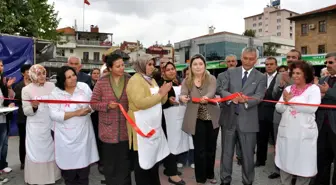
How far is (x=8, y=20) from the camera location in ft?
47.0

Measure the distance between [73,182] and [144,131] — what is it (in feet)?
4.26

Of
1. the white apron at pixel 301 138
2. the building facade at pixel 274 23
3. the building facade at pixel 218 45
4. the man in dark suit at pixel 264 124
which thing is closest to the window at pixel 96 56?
the building facade at pixel 218 45

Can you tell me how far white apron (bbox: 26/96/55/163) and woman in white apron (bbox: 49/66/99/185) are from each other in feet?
1.50

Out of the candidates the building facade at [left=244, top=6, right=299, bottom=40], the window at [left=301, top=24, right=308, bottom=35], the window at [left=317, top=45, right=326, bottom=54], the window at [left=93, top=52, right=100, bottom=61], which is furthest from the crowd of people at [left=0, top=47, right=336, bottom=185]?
the building facade at [left=244, top=6, right=299, bottom=40]

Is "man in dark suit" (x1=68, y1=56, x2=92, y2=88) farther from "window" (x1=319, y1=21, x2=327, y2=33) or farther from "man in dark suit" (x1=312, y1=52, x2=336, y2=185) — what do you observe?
"window" (x1=319, y1=21, x2=327, y2=33)

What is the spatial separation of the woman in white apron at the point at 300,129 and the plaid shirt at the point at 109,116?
205 centimetres

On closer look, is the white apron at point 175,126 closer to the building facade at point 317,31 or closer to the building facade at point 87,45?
the building facade at point 317,31

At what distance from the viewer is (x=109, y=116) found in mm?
3516

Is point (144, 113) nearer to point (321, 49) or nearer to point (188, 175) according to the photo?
point (188, 175)

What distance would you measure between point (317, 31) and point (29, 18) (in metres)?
30.7

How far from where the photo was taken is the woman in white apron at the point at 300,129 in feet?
11.6

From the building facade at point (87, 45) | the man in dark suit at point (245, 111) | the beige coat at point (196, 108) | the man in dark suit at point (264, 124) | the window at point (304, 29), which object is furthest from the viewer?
the building facade at point (87, 45)

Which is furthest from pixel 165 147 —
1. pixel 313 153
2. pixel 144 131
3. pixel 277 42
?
pixel 277 42

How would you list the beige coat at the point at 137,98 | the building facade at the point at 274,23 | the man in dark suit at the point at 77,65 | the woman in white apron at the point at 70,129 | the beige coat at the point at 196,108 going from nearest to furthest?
the beige coat at the point at 137,98, the woman in white apron at the point at 70,129, the beige coat at the point at 196,108, the man in dark suit at the point at 77,65, the building facade at the point at 274,23
